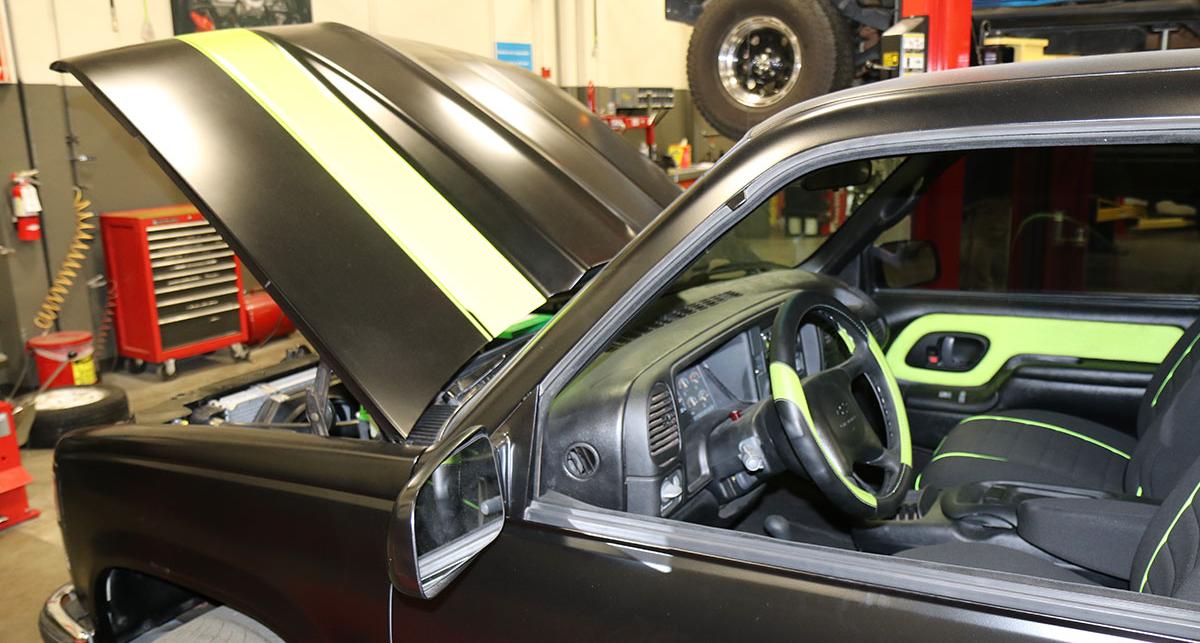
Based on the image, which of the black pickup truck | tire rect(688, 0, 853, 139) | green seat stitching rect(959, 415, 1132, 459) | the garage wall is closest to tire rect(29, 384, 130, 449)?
the garage wall

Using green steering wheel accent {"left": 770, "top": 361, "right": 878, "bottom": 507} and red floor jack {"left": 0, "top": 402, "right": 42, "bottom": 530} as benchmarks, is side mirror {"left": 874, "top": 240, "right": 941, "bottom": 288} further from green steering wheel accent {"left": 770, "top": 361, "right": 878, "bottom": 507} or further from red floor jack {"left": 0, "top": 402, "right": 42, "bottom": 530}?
red floor jack {"left": 0, "top": 402, "right": 42, "bottom": 530}

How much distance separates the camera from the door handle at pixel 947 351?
3.14 meters

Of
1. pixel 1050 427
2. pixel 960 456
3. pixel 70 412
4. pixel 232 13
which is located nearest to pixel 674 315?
pixel 960 456

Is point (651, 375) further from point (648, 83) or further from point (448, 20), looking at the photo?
point (648, 83)

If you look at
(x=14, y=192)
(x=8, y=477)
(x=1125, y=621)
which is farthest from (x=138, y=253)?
(x=1125, y=621)

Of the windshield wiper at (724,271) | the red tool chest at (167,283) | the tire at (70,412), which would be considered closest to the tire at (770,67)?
the windshield wiper at (724,271)

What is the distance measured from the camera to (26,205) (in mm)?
5551

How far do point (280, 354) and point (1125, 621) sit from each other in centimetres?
654

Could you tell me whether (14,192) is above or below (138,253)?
above

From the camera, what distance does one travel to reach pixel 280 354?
685cm

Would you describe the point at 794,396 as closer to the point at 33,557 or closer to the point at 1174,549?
the point at 1174,549

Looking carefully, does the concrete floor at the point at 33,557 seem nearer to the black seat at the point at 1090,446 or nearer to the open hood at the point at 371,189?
the open hood at the point at 371,189

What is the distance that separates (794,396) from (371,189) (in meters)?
0.97

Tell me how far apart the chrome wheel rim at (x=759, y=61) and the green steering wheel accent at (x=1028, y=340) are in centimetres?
206
